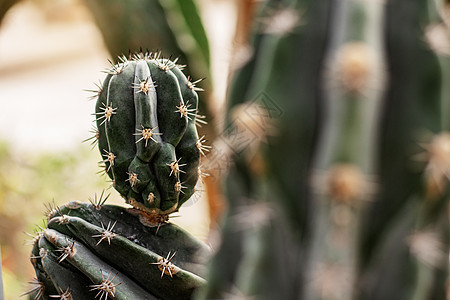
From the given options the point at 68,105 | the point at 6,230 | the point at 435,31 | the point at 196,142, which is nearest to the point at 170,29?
the point at 196,142

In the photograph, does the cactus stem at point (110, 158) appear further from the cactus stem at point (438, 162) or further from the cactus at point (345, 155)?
the cactus stem at point (438, 162)

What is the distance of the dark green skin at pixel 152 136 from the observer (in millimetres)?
938

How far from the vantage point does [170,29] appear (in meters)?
2.27

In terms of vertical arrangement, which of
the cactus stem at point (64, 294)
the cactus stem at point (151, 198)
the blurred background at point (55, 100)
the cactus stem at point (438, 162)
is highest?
the blurred background at point (55, 100)

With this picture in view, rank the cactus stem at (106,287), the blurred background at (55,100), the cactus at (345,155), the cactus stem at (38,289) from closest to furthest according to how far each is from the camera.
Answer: the cactus at (345,155) → the cactus stem at (106,287) → the cactus stem at (38,289) → the blurred background at (55,100)

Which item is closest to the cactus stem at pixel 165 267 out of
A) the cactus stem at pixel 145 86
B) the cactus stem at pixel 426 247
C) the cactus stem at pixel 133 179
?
the cactus stem at pixel 133 179

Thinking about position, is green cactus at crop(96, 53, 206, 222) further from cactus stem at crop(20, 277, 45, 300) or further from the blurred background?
cactus stem at crop(20, 277, 45, 300)

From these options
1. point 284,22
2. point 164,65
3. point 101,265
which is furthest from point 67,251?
point 284,22

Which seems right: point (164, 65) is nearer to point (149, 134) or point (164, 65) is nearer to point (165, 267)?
point (149, 134)

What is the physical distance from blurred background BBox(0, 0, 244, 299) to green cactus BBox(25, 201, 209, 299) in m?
0.11

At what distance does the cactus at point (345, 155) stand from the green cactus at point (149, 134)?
0.36 m

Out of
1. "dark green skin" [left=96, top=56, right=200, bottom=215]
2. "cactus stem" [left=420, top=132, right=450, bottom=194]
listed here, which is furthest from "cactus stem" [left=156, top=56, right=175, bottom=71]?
"cactus stem" [left=420, top=132, right=450, bottom=194]

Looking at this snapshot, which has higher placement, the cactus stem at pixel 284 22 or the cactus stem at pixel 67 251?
the cactus stem at pixel 284 22

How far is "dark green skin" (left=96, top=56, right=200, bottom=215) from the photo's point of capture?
0.94 metres
